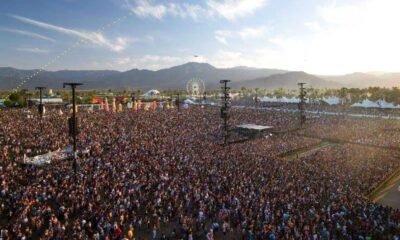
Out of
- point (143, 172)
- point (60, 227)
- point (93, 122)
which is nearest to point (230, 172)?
point (143, 172)

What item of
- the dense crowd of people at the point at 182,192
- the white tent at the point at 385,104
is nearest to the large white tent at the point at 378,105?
the white tent at the point at 385,104

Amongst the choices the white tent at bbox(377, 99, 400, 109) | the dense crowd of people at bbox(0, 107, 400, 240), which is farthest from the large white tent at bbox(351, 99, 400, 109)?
the dense crowd of people at bbox(0, 107, 400, 240)

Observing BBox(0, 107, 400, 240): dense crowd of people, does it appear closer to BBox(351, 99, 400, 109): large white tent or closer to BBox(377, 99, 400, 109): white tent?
BBox(351, 99, 400, 109): large white tent

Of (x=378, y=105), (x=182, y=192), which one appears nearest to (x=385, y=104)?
(x=378, y=105)

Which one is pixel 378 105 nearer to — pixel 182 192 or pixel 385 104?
pixel 385 104

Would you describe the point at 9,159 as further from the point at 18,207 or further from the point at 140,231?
the point at 140,231

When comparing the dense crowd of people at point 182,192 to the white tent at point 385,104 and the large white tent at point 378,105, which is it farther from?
the white tent at point 385,104

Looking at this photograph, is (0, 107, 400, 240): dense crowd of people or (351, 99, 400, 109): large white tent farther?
(351, 99, 400, 109): large white tent

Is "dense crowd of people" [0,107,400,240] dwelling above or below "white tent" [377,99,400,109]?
below
